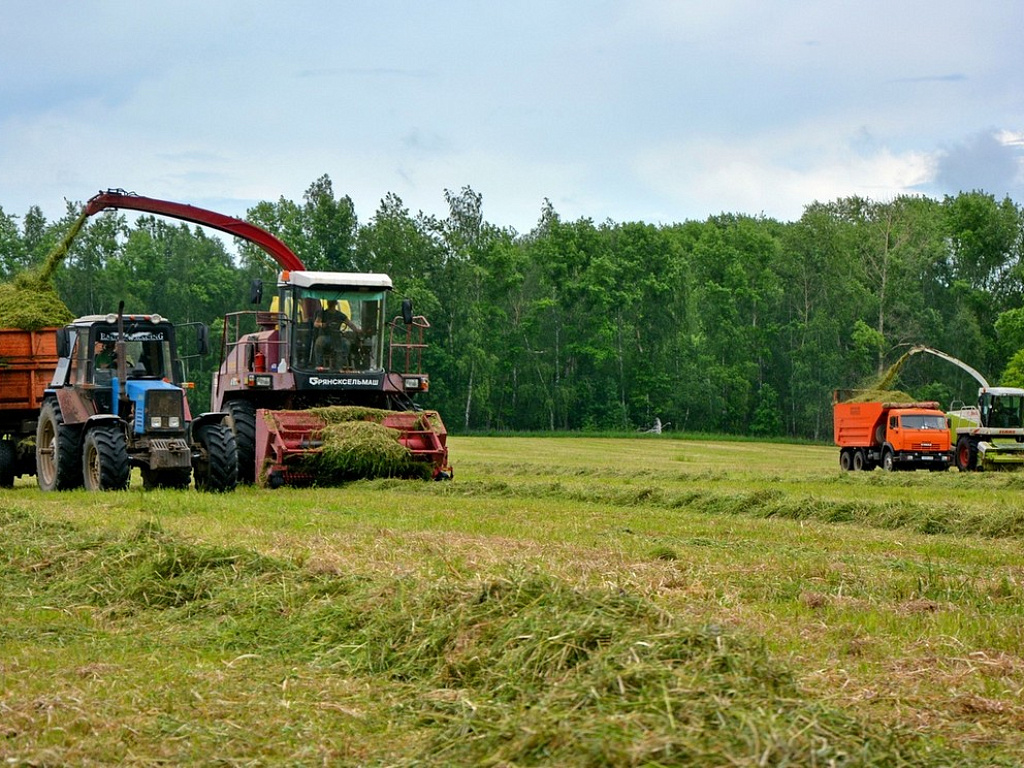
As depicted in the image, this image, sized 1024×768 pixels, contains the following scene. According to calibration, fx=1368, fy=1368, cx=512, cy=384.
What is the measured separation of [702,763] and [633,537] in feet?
28.2

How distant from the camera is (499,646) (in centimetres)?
661

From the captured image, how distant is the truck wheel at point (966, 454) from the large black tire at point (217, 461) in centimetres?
2420

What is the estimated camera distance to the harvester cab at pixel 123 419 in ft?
61.3

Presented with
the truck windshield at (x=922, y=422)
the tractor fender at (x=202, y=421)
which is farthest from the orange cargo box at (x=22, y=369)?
the truck windshield at (x=922, y=422)

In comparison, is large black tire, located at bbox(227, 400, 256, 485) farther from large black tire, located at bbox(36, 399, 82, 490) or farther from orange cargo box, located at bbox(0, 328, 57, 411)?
orange cargo box, located at bbox(0, 328, 57, 411)

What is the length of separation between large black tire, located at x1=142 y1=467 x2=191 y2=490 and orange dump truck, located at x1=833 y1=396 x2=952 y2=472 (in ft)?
74.1

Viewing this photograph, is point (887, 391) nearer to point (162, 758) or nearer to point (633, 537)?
point (633, 537)

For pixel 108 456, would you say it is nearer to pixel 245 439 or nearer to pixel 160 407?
pixel 160 407

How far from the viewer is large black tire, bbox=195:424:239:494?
63.2 ft

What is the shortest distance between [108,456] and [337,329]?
5.84m

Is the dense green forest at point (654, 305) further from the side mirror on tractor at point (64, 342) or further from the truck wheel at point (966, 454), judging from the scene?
the side mirror on tractor at point (64, 342)

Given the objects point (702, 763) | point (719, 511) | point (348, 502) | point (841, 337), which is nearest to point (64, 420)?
point (348, 502)

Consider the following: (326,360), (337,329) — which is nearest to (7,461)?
(326,360)

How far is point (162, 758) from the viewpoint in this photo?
18.1 ft
